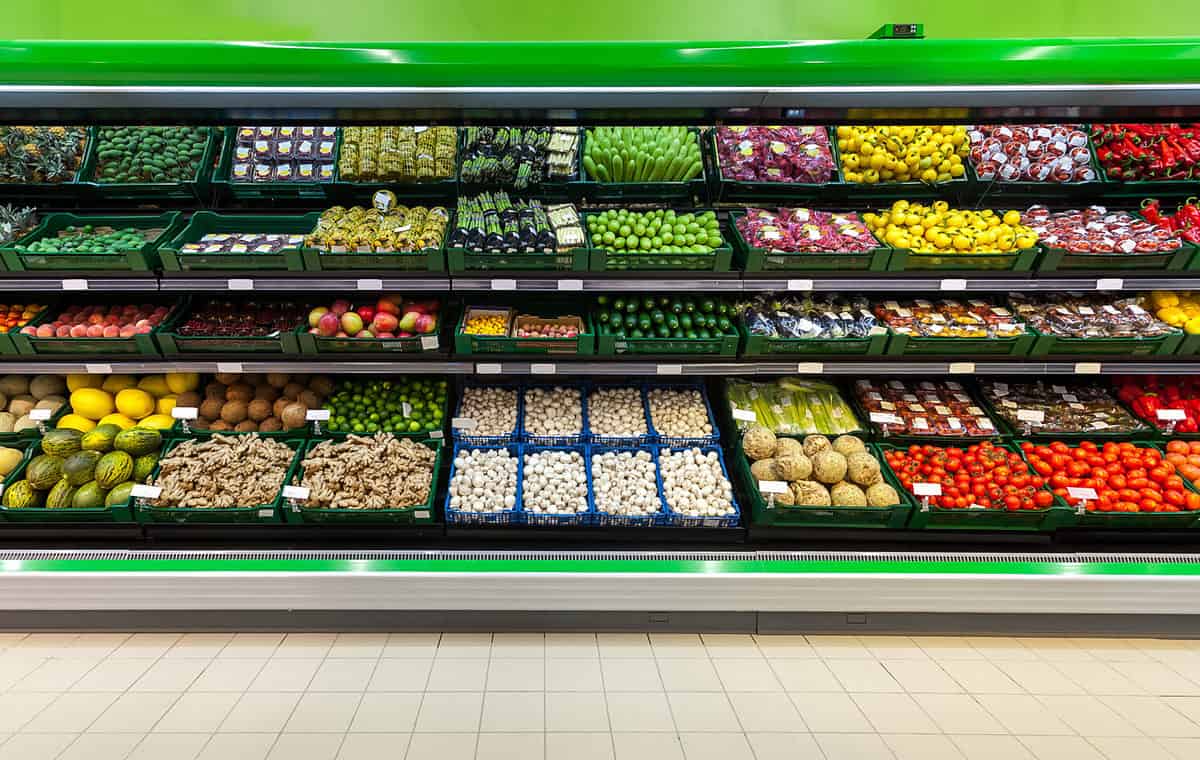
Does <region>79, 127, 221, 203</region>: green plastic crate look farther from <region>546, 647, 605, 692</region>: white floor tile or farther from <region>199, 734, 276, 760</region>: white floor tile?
<region>546, 647, 605, 692</region>: white floor tile

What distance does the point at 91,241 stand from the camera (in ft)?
8.85

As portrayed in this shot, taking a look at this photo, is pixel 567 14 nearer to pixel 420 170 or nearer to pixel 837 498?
pixel 420 170

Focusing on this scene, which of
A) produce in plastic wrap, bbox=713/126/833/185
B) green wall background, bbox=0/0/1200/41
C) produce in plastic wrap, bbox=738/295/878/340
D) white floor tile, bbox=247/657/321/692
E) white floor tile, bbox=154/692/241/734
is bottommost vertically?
white floor tile, bbox=154/692/241/734

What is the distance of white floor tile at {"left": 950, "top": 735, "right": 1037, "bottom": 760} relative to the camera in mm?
2168

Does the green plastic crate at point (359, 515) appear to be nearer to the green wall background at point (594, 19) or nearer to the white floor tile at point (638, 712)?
the white floor tile at point (638, 712)

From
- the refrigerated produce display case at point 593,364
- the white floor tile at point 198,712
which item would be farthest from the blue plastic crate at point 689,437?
the white floor tile at point 198,712

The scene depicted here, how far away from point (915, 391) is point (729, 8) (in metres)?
2.20

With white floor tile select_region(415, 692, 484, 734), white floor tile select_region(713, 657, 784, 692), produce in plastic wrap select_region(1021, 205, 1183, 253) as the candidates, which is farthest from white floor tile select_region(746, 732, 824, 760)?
produce in plastic wrap select_region(1021, 205, 1183, 253)

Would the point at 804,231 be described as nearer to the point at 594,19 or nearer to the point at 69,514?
the point at 594,19

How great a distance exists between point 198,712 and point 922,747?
2.76 meters

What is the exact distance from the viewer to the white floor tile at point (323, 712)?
223 centimetres

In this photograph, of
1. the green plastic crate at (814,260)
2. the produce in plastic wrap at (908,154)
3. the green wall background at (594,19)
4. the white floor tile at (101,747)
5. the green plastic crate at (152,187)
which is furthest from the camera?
the produce in plastic wrap at (908,154)

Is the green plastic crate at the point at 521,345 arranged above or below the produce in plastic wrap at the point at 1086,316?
below

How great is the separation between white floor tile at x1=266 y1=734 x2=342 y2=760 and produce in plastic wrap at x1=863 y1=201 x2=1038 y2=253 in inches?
122
